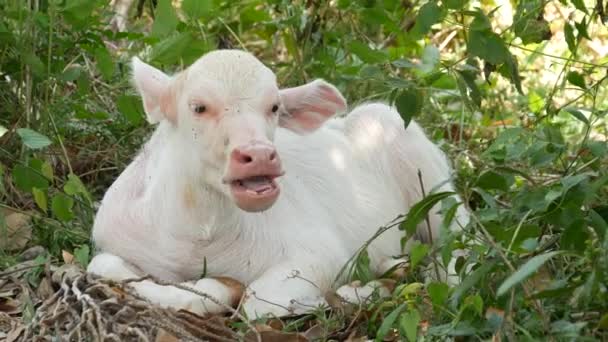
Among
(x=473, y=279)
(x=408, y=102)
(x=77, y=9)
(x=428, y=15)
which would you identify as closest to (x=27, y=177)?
(x=77, y=9)

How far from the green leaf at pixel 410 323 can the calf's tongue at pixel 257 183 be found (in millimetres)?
933

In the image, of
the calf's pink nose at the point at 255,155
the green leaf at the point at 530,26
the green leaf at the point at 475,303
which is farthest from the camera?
the green leaf at the point at 530,26

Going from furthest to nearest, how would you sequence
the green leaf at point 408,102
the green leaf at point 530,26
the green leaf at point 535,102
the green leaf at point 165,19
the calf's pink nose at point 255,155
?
the green leaf at point 535,102 < the green leaf at point 165,19 < the green leaf at point 530,26 < the calf's pink nose at point 255,155 < the green leaf at point 408,102

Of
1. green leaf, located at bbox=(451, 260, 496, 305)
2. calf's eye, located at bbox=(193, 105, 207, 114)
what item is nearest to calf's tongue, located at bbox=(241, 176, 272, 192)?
calf's eye, located at bbox=(193, 105, 207, 114)

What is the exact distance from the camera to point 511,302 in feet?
12.9

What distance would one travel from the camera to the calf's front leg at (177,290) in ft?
16.8

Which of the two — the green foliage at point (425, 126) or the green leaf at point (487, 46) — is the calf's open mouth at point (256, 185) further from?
the green leaf at point (487, 46)

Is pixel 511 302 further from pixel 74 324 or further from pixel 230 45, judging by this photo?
pixel 230 45

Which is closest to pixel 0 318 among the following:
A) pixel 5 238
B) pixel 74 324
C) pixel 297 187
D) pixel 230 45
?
pixel 74 324

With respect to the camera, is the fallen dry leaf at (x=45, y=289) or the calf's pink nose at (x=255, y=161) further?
the fallen dry leaf at (x=45, y=289)

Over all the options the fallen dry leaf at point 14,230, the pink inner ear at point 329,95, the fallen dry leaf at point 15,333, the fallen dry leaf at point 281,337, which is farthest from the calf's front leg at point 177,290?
the pink inner ear at point 329,95

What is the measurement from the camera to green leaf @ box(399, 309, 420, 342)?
4.13m

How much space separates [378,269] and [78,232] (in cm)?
139

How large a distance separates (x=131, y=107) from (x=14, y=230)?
32.0 inches
